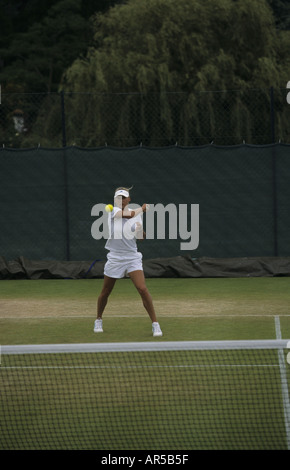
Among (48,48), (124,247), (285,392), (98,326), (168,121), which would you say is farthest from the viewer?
(48,48)

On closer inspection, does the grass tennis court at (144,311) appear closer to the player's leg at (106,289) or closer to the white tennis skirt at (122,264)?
the player's leg at (106,289)

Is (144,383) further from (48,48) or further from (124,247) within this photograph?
(48,48)

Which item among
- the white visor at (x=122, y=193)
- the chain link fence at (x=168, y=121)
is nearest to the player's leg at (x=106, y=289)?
the white visor at (x=122, y=193)

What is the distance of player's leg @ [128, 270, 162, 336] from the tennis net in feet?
2.59

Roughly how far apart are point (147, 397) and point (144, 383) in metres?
0.43

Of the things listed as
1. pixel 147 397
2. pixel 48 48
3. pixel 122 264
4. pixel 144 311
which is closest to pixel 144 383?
pixel 147 397

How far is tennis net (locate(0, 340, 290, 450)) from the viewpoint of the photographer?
5.98m

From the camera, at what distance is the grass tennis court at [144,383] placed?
20.2 feet

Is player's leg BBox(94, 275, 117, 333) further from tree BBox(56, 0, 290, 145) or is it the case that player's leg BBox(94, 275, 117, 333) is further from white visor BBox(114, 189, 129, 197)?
tree BBox(56, 0, 290, 145)

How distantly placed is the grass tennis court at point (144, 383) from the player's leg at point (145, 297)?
0.16 meters

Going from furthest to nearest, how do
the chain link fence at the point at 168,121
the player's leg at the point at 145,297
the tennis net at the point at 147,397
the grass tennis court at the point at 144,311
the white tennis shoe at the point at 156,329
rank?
the chain link fence at the point at 168,121, the grass tennis court at the point at 144,311, the white tennis shoe at the point at 156,329, the player's leg at the point at 145,297, the tennis net at the point at 147,397

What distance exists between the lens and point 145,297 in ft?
31.6

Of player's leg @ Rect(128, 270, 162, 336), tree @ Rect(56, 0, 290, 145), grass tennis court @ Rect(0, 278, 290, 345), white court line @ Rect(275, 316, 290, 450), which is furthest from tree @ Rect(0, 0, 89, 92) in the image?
white court line @ Rect(275, 316, 290, 450)

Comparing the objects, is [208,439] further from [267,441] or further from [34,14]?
[34,14]
